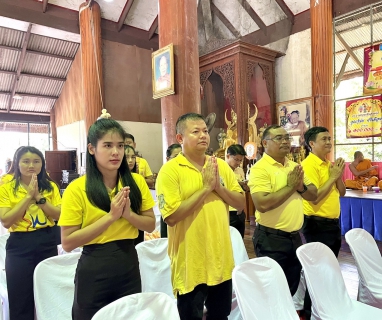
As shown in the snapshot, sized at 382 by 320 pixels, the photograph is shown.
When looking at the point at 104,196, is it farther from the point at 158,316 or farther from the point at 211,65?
the point at 211,65

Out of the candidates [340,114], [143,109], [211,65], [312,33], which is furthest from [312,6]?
[143,109]

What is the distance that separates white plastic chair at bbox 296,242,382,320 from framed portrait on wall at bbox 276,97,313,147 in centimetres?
484

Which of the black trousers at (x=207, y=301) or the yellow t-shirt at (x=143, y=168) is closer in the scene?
the black trousers at (x=207, y=301)

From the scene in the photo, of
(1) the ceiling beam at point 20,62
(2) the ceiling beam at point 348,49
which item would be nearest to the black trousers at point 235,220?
(2) the ceiling beam at point 348,49

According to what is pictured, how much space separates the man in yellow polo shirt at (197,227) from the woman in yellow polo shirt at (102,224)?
220 mm

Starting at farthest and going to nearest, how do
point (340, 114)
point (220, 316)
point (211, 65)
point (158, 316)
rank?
point (340, 114)
point (211, 65)
point (220, 316)
point (158, 316)

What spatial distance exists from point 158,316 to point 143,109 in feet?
23.8

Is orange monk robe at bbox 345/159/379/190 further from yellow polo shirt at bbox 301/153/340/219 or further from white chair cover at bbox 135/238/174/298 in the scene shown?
white chair cover at bbox 135/238/174/298

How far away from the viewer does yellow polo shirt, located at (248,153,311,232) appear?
6.30ft

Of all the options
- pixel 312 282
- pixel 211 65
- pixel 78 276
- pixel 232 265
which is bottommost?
pixel 312 282

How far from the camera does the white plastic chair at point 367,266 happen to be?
1912 millimetres

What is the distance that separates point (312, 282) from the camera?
1.62 metres

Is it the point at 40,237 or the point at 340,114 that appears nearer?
the point at 40,237

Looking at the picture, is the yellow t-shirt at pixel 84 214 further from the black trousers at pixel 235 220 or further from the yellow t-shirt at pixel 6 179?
the black trousers at pixel 235 220
